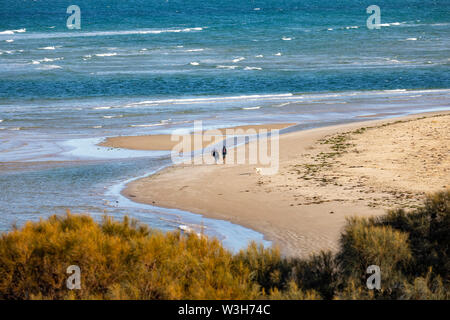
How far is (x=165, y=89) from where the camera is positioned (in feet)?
153

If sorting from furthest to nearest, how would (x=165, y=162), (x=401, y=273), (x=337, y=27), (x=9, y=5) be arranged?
(x=9, y=5), (x=337, y=27), (x=165, y=162), (x=401, y=273)

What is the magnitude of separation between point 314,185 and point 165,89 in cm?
2992

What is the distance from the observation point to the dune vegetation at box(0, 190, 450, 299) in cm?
793

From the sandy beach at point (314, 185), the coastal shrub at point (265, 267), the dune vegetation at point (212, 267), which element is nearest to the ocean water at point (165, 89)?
the sandy beach at point (314, 185)

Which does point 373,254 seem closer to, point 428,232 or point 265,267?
point 428,232

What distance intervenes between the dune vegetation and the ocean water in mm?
5510

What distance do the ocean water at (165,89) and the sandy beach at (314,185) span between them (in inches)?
36.7

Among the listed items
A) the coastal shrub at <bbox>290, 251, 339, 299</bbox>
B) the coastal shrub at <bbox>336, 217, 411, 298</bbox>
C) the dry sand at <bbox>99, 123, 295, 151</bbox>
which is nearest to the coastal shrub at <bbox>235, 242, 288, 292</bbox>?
the coastal shrub at <bbox>290, 251, 339, 299</bbox>

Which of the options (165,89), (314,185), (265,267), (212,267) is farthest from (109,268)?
(165,89)

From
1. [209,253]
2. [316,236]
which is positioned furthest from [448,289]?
[316,236]

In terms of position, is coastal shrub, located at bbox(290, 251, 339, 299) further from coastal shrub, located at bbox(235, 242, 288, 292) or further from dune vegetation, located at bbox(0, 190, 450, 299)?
coastal shrub, located at bbox(235, 242, 288, 292)

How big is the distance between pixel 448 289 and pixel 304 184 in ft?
33.6

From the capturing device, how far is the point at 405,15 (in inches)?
5285

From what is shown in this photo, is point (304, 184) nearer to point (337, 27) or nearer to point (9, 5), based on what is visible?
point (337, 27)
